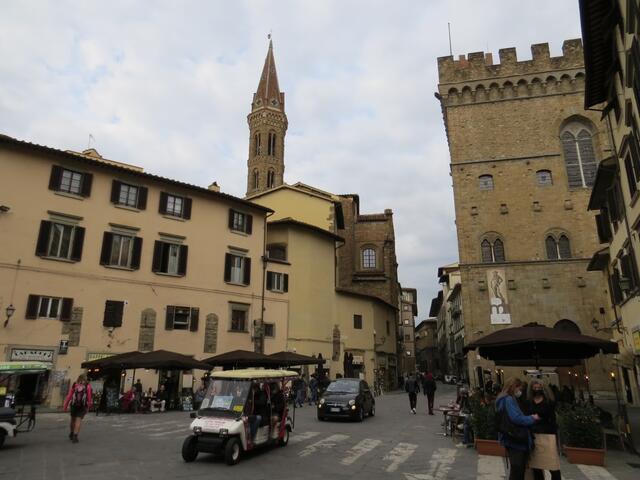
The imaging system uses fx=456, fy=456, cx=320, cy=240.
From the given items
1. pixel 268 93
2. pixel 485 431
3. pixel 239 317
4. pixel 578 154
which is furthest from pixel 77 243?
pixel 268 93

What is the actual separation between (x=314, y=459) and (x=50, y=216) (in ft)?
60.3

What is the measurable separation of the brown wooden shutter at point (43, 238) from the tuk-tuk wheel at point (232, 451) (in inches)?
646

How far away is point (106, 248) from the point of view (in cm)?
2314

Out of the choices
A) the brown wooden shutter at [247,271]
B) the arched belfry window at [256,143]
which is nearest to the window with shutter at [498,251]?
the brown wooden shutter at [247,271]

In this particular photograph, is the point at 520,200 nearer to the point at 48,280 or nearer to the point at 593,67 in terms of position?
the point at 593,67

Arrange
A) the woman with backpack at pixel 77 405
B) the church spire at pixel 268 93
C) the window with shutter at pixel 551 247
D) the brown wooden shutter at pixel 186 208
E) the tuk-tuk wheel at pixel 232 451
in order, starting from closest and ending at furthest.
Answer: the tuk-tuk wheel at pixel 232 451, the woman with backpack at pixel 77 405, the brown wooden shutter at pixel 186 208, the window with shutter at pixel 551 247, the church spire at pixel 268 93

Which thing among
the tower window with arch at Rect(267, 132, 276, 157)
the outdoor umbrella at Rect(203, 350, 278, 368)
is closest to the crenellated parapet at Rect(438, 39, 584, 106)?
the outdoor umbrella at Rect(203, 350, 278, 368)

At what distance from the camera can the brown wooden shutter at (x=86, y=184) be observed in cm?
2305

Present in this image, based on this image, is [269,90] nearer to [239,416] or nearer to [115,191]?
[115,191]

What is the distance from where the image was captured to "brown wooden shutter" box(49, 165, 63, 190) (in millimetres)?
22109

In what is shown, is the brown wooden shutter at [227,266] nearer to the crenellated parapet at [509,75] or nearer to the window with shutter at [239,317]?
the window with shutter at [239,317]

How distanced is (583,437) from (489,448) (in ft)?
6.45

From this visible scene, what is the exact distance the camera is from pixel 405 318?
91.2 meters

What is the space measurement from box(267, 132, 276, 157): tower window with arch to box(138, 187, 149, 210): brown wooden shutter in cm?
4673
